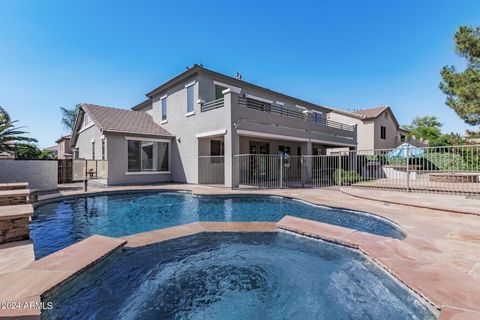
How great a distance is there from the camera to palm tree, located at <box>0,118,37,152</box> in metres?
12.2

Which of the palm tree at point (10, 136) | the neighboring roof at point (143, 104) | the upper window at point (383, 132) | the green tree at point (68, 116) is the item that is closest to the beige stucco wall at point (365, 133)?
the upper window at point (383, 132)

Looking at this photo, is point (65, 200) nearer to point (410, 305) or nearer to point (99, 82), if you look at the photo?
point (410, 305)

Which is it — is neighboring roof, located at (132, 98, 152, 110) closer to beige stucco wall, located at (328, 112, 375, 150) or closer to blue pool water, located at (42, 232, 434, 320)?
blue pool water, located at (42, 232, 434, 320)

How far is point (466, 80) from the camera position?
465 inches

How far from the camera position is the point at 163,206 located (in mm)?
8977

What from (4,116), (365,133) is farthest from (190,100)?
(365,133)

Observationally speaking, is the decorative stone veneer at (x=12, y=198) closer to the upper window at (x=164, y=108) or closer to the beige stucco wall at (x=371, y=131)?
the upper window at (x=164, y=108)

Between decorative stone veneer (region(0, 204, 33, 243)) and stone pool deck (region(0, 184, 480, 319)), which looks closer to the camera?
stone pool deck (region(0, 184, 480, 319))

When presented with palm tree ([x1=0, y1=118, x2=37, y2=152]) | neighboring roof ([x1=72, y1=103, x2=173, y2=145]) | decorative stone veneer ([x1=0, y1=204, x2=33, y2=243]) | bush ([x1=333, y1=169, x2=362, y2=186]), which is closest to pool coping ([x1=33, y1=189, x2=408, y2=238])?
neighboring roof ([x1=72, y1=103, x2=173, y2=145])

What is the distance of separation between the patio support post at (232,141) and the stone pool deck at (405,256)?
6799 millimetres

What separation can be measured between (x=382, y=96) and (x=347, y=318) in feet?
113

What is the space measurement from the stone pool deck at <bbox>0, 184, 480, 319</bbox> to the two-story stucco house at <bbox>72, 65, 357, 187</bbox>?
7730 mm

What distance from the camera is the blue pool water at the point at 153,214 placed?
218 inches

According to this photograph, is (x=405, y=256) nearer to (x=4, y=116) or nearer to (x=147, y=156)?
(x=147, y=156)
